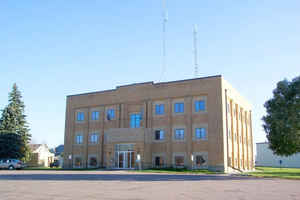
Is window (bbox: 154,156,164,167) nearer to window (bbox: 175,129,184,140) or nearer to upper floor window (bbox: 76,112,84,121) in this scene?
window (bbox: 175,129,184,140)

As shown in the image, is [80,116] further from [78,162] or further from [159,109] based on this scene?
[159,109]

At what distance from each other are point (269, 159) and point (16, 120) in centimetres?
6057

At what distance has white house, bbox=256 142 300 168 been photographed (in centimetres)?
8138

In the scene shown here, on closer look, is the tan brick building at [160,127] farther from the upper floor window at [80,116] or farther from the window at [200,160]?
the window at [200,160]

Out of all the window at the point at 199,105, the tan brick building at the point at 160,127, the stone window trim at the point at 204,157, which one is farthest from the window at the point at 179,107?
the stone window trim at the point at 204,157

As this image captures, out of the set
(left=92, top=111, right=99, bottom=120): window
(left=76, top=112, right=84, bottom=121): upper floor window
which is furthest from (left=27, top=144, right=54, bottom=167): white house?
(left=92, top=111, right=99, bottom=120): window

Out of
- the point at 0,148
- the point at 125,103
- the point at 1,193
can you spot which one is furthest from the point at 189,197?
the point at 0,148

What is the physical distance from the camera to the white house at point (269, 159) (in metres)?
81.4

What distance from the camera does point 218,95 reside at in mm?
40750

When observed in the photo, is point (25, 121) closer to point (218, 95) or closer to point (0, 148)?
point (0, 148)

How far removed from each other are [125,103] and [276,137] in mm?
20742

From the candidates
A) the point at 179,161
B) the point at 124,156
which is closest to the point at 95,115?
the point at 124,156

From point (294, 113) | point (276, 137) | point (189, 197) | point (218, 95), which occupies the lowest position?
point (189, 197)

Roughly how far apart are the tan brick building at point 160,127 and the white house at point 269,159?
1424 inches
